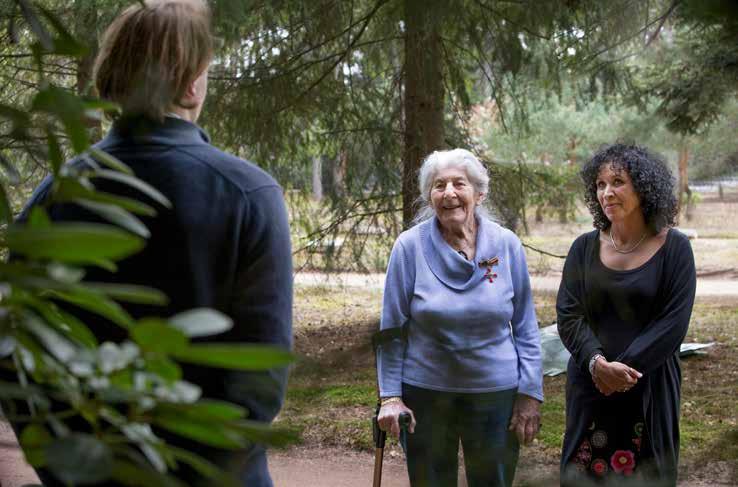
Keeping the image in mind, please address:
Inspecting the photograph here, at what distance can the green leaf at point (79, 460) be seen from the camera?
42 cm

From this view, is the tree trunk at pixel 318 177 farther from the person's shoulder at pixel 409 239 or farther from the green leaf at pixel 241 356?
the green leaf at pixel 241 356

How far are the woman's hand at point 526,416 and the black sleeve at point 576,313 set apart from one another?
271 millimetres

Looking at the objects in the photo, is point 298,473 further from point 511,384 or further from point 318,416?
point 511,384

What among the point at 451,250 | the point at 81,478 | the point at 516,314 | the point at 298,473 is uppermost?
the point at 81,478

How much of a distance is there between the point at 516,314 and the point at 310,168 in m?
5.45

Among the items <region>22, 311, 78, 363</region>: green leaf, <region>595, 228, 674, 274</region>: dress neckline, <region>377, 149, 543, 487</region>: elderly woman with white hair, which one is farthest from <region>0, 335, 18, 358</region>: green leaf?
<region>595, 228, 674, 274</region>: dress neckline

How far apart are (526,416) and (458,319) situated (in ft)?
1.56

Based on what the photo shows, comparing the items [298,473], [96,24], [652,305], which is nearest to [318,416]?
[298,473]

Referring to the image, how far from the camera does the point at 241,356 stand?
0.44 m

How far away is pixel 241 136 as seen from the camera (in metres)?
8.00

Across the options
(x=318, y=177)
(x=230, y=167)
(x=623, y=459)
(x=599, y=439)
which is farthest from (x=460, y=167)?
(x=318, y=177)

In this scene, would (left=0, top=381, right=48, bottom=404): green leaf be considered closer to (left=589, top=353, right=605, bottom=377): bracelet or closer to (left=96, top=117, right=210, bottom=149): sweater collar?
(left=96, top=117, right=210, bottom=149): sweater collar

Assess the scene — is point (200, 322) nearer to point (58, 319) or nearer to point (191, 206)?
point (58, 319)

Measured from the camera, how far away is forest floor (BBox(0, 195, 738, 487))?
0.90 metres
